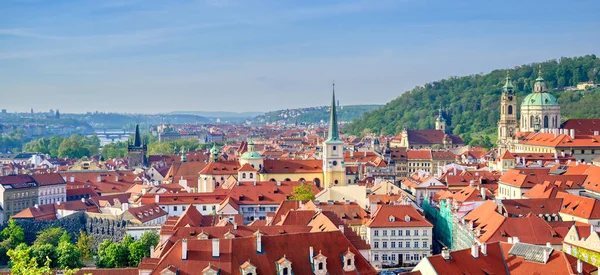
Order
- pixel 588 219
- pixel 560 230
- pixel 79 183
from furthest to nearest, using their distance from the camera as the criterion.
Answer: pixel 79 183
pixel 588 219
pixel 560 230

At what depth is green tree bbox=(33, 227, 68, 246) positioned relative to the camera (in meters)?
71.9

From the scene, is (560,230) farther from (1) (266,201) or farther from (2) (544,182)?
(1) (266,201)

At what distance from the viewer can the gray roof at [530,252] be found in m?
42.3

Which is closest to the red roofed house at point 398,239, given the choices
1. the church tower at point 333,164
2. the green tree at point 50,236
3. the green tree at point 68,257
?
the green tree at point 68,257

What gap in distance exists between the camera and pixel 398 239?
62375mm

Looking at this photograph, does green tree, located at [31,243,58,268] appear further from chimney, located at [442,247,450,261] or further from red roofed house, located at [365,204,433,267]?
chimney, located at [442,247,450,261]

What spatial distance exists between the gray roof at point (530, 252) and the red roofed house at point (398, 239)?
723 inches

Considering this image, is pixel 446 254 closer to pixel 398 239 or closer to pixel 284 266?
pixel 284 266

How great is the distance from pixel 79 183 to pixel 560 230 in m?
78.6

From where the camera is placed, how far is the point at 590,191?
74.4 meters

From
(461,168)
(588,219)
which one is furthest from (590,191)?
(461,168)

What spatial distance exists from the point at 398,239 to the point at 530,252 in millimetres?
20032

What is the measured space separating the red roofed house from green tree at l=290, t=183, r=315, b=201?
654 inches

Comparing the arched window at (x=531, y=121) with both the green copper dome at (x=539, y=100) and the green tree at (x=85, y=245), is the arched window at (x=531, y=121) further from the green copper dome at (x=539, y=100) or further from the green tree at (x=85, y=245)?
the green tree at (x=85, y=245)
